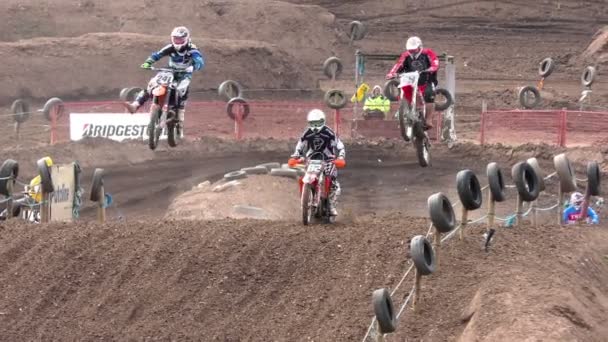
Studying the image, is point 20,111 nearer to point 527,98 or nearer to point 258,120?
point 258,120

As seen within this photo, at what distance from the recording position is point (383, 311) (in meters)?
9.67

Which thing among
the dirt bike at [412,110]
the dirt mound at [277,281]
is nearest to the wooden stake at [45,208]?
the dirt mound at [277,281]

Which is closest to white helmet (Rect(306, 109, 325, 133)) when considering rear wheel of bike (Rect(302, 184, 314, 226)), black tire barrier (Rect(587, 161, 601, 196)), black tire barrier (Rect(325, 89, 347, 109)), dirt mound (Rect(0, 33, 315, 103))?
rear wheel of bike (Rect(302, 184, 314, 226))

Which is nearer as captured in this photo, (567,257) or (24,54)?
(567,257)

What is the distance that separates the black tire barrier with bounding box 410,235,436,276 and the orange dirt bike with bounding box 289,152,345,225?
11.8 ft

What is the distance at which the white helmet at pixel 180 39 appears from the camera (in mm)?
15867

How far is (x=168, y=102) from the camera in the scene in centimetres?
1620

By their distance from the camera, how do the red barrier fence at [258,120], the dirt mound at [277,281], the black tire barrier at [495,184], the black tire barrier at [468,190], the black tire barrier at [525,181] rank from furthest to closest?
the red barrier fence at [258,120] → the black tire barrier at [525,181] → the black tire barrier at [495,184] → the black tire barrier at [468,190] → the dirt mound at [277,281]

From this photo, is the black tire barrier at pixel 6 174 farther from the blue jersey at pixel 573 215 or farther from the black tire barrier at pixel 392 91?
the blue jersey at pixel 573 215

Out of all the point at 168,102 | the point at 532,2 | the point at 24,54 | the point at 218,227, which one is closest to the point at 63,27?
the point at 24,54

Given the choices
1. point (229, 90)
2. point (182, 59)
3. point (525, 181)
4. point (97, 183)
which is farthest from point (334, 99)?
point (525, 181)

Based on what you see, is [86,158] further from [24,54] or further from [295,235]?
[295,235]

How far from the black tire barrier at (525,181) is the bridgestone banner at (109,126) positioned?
43.9ft

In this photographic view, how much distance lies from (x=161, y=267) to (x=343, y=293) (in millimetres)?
2537
